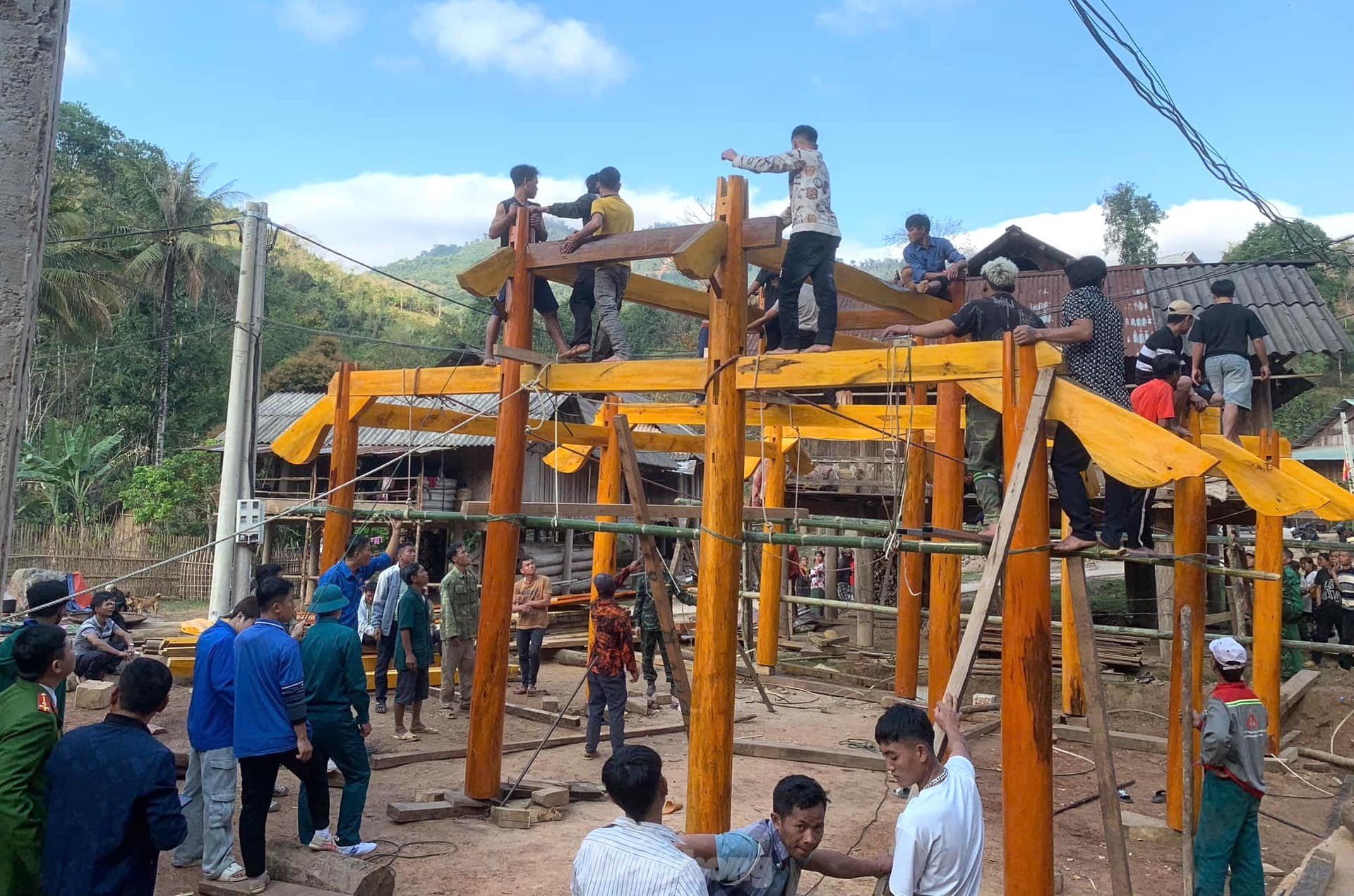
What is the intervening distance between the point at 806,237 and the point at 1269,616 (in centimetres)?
642

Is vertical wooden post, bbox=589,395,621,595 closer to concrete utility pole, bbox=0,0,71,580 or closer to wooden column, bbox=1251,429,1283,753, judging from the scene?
wooden column, bbox=1251,429,1283,753

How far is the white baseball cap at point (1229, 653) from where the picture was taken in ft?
17.9

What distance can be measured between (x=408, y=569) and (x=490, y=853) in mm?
3726

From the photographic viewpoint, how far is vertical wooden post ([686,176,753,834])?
570 cm

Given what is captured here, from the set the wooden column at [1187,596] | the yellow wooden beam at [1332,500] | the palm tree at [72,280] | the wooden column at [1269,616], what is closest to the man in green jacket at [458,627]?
the wooden column at [1187,596]

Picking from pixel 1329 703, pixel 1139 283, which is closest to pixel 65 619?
pixel 1329 703

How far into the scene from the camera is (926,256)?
28.9 ft

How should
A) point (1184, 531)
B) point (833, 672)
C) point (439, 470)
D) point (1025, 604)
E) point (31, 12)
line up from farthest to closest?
point (439, 470)
point (833, 672)
point (1184, 531)
point (1025, 604)
point (31, 12)

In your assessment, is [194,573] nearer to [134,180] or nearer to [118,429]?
[118,429]

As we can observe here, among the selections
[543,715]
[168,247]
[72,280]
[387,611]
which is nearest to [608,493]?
[543,715]

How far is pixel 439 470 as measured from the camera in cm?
2238

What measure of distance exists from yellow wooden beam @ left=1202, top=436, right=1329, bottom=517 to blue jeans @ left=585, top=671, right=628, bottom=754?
5.04 meters

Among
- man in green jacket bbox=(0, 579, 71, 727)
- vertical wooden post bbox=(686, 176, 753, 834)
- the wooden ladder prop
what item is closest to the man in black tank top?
the wooden ladder prop

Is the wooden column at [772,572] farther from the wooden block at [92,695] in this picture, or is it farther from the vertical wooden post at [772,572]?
the wooden block at [92,695]
